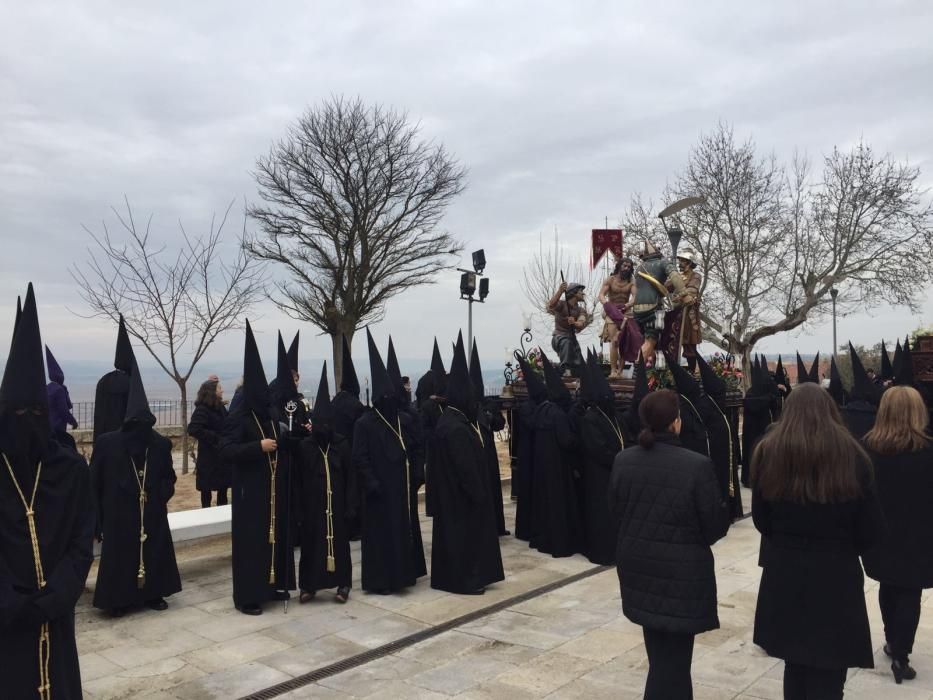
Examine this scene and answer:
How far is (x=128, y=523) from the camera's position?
21.2 ft

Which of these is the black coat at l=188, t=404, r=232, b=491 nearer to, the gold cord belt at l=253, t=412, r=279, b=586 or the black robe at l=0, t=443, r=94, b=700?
the gold cord belt at l=253, t=412, r=279, b=586

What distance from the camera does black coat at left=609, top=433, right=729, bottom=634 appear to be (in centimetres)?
356

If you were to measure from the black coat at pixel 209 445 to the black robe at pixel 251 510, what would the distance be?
2.07 m

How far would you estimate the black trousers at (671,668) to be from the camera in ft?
11.9

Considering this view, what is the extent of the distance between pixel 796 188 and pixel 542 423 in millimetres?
21089

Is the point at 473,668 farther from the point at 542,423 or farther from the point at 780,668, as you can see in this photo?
the point at 542,423

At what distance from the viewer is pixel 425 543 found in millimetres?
9391

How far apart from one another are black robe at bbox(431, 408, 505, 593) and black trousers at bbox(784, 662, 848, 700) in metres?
3.69

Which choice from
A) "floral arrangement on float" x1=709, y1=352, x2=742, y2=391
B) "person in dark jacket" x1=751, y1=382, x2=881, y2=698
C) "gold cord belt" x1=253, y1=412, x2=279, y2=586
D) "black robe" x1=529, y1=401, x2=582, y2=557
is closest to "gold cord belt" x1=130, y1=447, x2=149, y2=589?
"gold cord belt" x1=253, y1=412, x2=279, y2=586

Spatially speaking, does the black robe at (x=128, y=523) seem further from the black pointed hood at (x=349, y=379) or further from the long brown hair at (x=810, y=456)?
the long brown hair at (x=810, y=456)

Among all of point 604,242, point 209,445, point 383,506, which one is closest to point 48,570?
point 383,506

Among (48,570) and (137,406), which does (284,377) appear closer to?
(137,406)

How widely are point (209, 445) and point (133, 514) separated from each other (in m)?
2.85

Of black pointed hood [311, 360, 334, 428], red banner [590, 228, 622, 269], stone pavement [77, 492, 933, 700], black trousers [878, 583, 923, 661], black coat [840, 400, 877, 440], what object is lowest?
stone pavement [77, 492, 933, 700]
